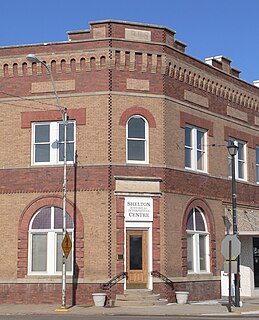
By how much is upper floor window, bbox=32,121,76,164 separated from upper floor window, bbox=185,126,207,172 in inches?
227

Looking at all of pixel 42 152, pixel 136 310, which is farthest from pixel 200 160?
pixel 136 310

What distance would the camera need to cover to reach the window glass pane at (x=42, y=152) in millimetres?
28141

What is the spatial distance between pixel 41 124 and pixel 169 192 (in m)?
6.63

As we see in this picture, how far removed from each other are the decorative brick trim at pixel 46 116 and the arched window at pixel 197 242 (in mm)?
7179

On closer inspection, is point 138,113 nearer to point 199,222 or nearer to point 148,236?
point 148,236

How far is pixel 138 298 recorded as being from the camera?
25.8 m

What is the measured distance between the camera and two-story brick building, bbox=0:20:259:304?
26.8 metres

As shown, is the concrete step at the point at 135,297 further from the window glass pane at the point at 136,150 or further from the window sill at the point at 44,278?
the window glass pane at the point at 136,150

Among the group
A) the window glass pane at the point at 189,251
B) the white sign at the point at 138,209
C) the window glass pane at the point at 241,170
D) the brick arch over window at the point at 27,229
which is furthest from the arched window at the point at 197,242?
the brick arch over window at the point at 27,229

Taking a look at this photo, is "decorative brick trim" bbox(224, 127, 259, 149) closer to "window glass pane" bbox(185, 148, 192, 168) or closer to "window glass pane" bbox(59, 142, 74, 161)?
"window glass pane" bbox(185, 148, 192, 168)

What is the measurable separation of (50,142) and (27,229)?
13.3 ft

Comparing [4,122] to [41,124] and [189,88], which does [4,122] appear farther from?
[189,88]

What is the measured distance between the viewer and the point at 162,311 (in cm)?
2338

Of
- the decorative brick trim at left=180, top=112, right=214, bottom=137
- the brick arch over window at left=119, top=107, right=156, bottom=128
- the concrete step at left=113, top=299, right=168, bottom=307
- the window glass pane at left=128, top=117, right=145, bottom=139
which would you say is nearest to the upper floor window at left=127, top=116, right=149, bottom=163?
the window glass pane at left=128, top=117, right=145, bottom=139
